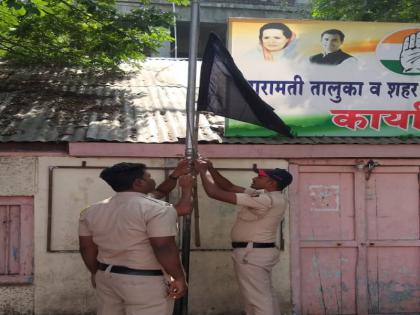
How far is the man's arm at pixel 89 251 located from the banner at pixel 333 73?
228 cm

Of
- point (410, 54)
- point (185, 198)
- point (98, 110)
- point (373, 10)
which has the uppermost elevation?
point (373, 10)

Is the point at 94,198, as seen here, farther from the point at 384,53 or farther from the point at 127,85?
the point at 384,53

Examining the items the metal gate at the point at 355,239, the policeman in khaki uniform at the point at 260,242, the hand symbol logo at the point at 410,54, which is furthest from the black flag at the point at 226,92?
the hand symbol logo at the point at 410,54

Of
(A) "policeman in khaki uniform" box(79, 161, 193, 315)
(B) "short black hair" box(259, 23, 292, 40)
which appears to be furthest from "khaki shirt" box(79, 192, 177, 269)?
(B) "short black hair" box(259, 23, 292, 40)

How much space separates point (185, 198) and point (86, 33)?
13.5 ft

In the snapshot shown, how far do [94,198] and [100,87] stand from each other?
2.49 m

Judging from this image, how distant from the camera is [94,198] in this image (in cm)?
Result: 580

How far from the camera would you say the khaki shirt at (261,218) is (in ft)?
15.7

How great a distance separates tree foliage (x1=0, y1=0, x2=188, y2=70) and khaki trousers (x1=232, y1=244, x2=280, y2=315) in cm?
368

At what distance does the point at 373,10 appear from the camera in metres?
8.26

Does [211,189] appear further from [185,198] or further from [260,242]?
[260,242]

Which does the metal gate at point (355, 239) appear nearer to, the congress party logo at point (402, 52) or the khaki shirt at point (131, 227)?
the congress party logo at point (402, 52)

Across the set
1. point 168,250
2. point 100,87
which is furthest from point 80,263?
point 100,87

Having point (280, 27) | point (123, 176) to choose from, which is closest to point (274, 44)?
point (280, 27)
